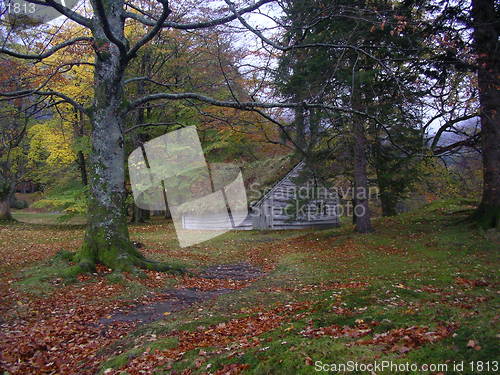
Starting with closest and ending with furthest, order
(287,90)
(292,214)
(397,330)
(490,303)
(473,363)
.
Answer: (473,363), (397,330), (490,303), (287,90), (292,214)

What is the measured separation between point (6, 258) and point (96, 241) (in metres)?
4.23

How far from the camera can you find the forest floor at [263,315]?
3.28m

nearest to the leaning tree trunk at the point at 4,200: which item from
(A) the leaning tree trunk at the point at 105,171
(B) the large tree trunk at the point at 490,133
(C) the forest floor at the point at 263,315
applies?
(C) the forest floor at the point at 263,315

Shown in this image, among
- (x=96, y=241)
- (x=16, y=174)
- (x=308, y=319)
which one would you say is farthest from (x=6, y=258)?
(x=16, y=174)

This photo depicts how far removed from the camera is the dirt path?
22.0 feet

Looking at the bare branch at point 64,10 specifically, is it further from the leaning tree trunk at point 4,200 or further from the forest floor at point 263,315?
the leaning tree trunk at point 4,200

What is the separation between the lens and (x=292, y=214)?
17594 mm

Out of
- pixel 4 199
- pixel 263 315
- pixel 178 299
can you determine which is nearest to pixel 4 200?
pixel 4 199

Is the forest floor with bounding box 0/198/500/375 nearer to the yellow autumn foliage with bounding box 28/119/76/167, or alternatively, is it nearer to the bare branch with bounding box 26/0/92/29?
the bare branch with bounding box 26/0/92/29

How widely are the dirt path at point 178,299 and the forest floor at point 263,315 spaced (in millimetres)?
30

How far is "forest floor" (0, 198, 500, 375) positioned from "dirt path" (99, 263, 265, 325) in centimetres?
3

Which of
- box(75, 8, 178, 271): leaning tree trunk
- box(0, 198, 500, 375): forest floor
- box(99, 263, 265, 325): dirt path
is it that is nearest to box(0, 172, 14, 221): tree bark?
box(0, 198, 500, 375): forest floor

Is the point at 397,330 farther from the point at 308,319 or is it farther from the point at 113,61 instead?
the point at 113,61

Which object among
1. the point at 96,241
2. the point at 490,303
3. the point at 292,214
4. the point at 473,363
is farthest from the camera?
the point at 292,214
